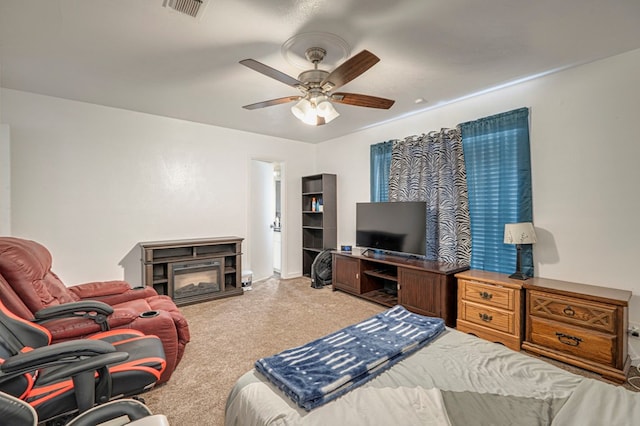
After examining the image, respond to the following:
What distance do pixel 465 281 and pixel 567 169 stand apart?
145cm

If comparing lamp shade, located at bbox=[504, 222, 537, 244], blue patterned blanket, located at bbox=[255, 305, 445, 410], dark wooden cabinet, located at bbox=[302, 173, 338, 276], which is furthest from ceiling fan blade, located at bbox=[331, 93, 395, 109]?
dark wooden cabinet, located at bbox=[302, 173, 338, 276]

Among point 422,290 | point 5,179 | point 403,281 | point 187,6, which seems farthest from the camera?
point 403,281

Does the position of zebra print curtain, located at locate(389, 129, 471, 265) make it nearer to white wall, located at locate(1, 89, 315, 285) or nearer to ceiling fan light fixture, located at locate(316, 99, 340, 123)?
ceiling fan light fixture, located at locate(316, 99, 340, 123)

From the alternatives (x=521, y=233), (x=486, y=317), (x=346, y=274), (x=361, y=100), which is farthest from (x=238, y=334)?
(x=521, y=233)

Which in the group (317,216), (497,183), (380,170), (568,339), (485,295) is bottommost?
(568,339)

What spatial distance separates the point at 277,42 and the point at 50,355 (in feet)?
7.79

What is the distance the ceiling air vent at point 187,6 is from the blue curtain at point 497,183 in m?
3.01

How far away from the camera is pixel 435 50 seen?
2.38m

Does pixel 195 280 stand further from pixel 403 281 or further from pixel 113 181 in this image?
pixel 403 281

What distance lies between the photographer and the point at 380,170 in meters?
4.44

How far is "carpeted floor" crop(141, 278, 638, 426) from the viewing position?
200cm

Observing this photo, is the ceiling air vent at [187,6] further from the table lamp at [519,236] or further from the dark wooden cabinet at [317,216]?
the dark wooden cabinet at [317,216]

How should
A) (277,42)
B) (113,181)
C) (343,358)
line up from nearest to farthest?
(343,358) → (277,42) → (113,181)

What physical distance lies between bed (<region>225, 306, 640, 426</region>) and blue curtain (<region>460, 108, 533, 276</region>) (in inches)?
77.1
